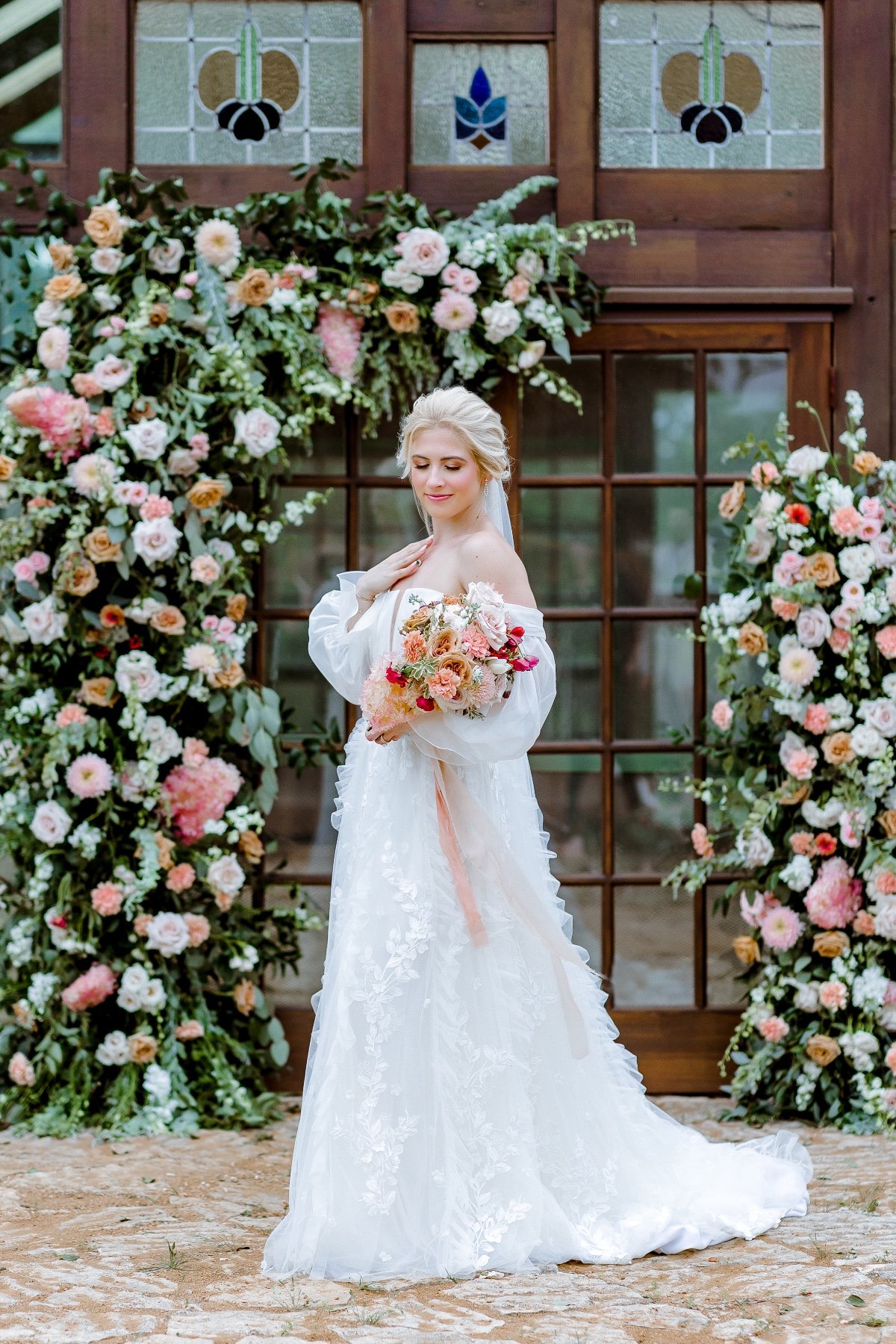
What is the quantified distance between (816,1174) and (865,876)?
91 cm

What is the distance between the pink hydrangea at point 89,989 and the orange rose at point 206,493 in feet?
4.65

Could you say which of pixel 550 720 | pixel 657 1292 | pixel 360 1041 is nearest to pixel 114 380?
pixel 550 720

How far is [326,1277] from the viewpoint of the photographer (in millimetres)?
3031

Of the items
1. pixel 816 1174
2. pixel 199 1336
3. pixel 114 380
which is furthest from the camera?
pixel 114 380

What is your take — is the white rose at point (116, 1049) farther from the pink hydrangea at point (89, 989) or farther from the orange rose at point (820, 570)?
the orange rose at point (820, 570)

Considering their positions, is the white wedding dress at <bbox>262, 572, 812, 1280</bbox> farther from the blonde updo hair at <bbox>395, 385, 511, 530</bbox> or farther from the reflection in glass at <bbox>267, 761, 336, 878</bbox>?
the reflection in glass at <bbox>267, 761, 336, 878</bbox>

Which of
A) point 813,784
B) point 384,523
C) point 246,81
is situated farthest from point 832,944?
point 246,81

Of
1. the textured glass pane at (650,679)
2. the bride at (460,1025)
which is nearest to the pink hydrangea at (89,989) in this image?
the bride at (460,1025)

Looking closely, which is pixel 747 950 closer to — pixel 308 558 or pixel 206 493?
pixel 308 558

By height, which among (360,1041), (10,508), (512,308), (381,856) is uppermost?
(512,308)

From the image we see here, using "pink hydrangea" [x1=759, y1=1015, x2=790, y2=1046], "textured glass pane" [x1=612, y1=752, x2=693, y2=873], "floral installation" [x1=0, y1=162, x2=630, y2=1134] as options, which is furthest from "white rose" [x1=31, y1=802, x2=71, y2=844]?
"pink hydrangea" [x1=759, y1=1015, x2=790, y2=1046]

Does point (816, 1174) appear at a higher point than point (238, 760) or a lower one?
lower

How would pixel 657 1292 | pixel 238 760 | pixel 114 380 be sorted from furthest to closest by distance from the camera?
1. pixel 238 760
2. pixel 114 380
3. pixel 657 1292

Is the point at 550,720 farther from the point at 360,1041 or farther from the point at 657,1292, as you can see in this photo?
the point at 657,1292
